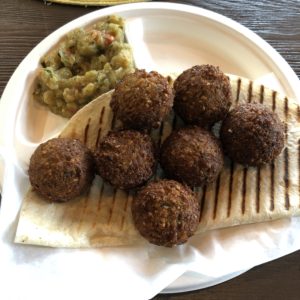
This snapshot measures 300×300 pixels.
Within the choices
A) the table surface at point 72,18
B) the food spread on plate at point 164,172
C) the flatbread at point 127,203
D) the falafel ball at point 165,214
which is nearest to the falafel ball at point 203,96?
the food spread on plate at point 164,172

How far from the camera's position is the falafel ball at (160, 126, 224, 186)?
6.66ft

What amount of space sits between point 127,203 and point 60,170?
39 cm

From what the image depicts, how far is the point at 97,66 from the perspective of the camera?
102 inches

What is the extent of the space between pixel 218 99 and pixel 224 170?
36 cm

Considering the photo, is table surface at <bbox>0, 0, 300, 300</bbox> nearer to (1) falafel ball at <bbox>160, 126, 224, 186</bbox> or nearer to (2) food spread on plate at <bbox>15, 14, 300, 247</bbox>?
(2) food spread on plate at <bbox>15, 14, 300, 247</bbox>

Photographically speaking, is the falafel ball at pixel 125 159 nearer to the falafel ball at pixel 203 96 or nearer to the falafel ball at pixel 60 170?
the falafel ball at pixel 60 170

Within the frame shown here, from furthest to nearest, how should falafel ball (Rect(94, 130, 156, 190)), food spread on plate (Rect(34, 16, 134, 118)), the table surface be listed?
1. the table surface
2. food spread on plate (Rect(34, 16, 134, 118))
3. falafel ball (Rect(94, 130, 156, 190))

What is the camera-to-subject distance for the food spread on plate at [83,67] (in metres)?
2.48

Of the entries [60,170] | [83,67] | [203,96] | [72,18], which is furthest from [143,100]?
[72,18]

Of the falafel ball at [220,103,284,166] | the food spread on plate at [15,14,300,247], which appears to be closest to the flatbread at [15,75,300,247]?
the food spread on plate at [15,14,300,247]

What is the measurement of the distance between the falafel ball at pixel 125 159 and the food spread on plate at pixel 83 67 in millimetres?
492

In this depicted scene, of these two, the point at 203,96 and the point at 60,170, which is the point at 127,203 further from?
the point at 203,96

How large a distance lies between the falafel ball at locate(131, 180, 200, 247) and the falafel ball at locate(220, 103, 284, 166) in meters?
0.35

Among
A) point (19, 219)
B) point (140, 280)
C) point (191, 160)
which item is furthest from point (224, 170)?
point (19, 219)
